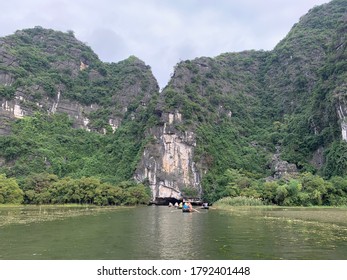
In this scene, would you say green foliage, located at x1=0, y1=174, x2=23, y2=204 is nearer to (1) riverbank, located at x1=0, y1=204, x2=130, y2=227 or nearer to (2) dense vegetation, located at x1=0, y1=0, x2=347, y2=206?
(2) dense vegetation, located at x1=0, y1=0, x2=347, y2=206

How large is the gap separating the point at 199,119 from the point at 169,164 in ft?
60.6

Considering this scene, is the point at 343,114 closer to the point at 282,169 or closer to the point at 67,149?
the point at 282,169

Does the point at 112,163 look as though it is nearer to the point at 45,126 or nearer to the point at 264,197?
the point at 45,126

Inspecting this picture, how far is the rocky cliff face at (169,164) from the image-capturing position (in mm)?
76500

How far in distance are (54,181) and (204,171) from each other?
34066 mm

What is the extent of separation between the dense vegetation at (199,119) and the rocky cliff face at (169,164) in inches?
78.0

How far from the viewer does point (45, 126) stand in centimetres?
9950

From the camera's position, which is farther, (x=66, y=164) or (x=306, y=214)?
(x=66, y=164)

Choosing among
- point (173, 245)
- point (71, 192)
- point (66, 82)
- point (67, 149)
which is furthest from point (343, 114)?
point (66, 82)

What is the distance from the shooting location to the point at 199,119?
298ft

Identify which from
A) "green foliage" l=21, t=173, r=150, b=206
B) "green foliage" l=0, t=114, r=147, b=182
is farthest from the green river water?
"green foliage" l=0, t=114, r=147, b=182

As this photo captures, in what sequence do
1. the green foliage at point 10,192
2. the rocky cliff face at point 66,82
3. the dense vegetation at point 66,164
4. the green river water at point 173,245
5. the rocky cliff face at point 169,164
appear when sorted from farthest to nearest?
the rocky cliff face at point 66,82
the rocky cliff face at point 169,164
the dense vegetation at point 66,164
the green foliage at point 10,192
the green river water at point 173,245

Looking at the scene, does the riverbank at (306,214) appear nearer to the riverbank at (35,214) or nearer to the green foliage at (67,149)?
the riverbank at (35,214)

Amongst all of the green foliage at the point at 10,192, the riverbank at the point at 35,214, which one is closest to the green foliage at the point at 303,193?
the riverbank at the point at 35,214
